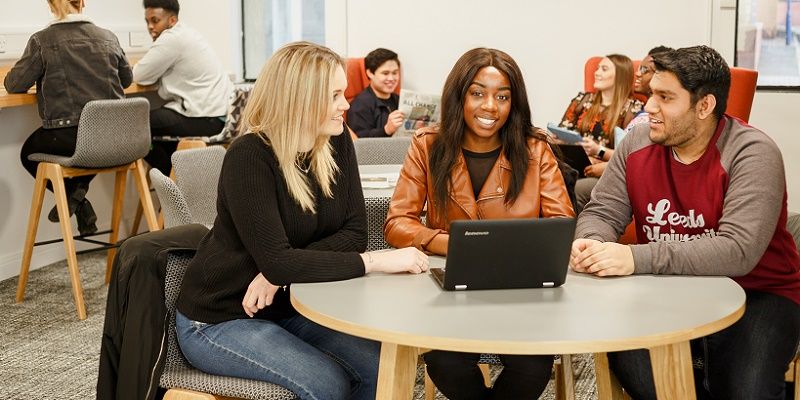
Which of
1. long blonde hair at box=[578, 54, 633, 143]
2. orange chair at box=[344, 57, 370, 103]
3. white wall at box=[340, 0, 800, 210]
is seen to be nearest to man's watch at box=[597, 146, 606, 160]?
long blonde hair at box=[578, 54, 633, 143]

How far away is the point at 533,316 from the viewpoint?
1860 mm

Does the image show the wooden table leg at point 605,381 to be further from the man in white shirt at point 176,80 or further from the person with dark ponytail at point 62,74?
the man in white shirt at point 176,80

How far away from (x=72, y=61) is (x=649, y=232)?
3.03 metres

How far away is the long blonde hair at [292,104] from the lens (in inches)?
88.3

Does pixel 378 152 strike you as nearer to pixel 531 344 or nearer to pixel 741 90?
pixel 741 90

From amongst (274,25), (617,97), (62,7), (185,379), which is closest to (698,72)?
(185,379)

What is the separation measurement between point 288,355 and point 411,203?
644mm

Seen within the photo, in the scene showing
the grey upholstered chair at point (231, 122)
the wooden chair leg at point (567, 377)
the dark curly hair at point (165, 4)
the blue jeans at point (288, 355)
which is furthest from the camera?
the dark curly hair at point (165, 4)

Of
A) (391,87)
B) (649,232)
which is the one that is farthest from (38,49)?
(649,232)

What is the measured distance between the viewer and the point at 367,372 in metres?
2.27

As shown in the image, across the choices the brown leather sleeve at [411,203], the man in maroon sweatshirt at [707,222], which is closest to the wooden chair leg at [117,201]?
the brown leather sleeve at [411,203]

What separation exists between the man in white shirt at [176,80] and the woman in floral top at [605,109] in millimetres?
1958

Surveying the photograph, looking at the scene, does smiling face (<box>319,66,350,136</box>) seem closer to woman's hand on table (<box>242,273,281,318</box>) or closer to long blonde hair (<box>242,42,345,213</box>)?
long blonde hair (<box>242,42,345,213</box>)

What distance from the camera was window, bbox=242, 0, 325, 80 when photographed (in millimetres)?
6670
